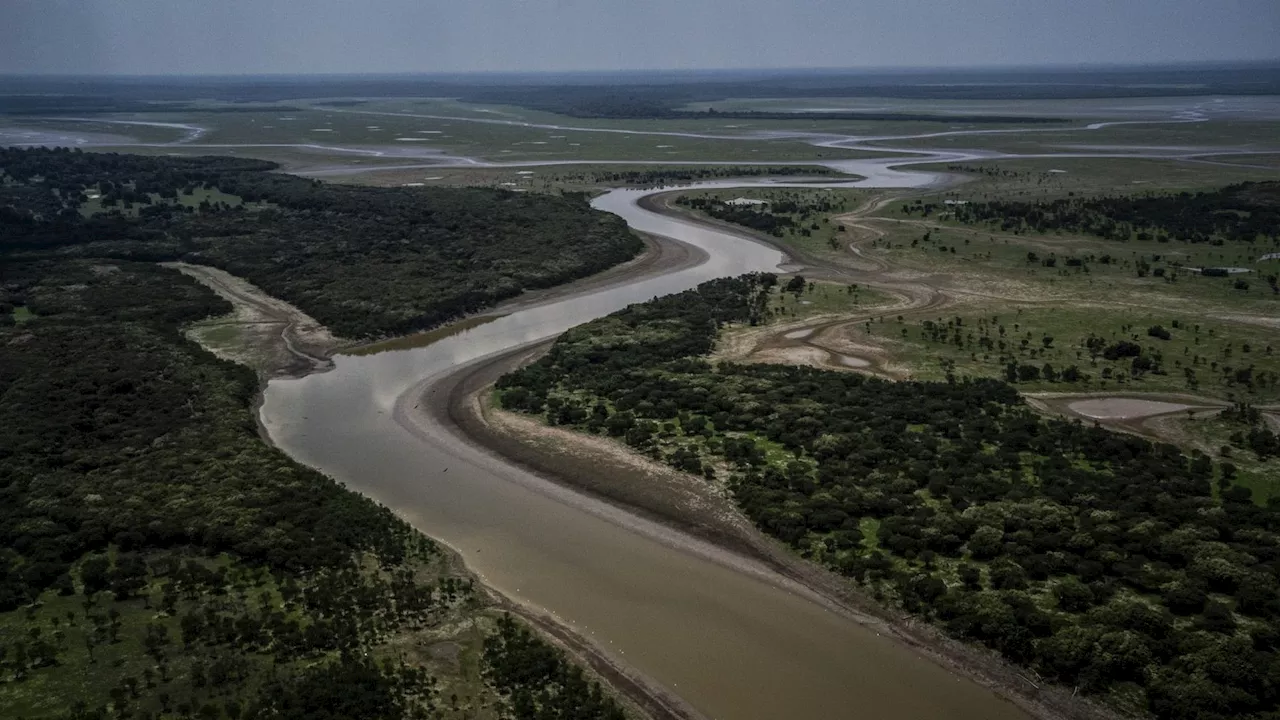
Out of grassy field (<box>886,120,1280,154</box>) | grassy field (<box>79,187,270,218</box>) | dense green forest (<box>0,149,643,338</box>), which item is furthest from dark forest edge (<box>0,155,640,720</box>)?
grassy field (<box>886,120,1280,154</box>)

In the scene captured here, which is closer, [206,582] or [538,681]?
[538,681]

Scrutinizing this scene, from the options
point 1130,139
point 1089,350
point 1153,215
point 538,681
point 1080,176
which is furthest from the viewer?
point 1130,139

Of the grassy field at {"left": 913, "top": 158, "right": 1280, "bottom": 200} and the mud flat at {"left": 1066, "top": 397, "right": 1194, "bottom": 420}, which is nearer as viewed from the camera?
the mud flat at {"left": 1066, "top": 397, "right": 1194, "bottom": 420}

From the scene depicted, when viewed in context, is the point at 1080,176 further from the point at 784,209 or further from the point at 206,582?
the point at 206,582

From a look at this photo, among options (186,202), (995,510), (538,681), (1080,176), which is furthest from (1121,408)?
(186,202)

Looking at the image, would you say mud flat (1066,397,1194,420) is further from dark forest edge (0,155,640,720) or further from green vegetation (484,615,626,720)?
dark forest edge (0,155,640,720)

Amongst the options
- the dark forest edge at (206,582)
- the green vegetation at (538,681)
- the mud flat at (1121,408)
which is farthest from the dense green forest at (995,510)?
the dark forest edge at (206,582)

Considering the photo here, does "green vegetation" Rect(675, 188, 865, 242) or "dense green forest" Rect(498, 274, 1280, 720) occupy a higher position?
"green vegetation" Rect(675, 188, 865, 242)

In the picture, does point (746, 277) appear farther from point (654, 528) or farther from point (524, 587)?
point (524, 587)
